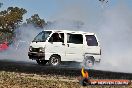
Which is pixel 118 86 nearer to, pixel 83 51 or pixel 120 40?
pixel 83 51

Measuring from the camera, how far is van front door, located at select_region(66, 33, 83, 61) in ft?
81.8

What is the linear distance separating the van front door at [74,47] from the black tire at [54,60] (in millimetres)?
605

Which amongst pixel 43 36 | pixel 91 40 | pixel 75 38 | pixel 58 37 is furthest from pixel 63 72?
pixel 91 40

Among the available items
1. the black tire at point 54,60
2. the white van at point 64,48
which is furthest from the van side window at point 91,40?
the black tire at point 54,60

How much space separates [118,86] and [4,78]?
4.04 m

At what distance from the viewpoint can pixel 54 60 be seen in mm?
24547

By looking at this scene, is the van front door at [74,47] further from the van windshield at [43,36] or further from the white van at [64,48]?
the van windshield at [43,36]

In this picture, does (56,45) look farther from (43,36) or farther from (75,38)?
(75,38)

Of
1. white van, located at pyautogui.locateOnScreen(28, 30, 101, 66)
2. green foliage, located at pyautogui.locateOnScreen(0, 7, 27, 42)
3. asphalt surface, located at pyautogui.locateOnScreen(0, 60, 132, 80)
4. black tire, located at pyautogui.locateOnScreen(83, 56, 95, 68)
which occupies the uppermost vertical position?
green foliage, located at pyautogui.locateOnScreen(0, 7, 27, 42)

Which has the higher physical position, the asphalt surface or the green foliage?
the green foliage

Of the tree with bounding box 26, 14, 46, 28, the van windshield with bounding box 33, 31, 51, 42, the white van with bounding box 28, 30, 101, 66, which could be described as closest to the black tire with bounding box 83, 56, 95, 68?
the white van with bounding box 28, 30, 101, 66

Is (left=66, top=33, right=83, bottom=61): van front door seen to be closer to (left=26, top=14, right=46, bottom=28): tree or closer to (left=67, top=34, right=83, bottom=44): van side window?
(left=67, top=34, right=83, bottom=44): van side window

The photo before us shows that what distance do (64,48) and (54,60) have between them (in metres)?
0.94

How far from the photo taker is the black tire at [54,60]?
24.5m
